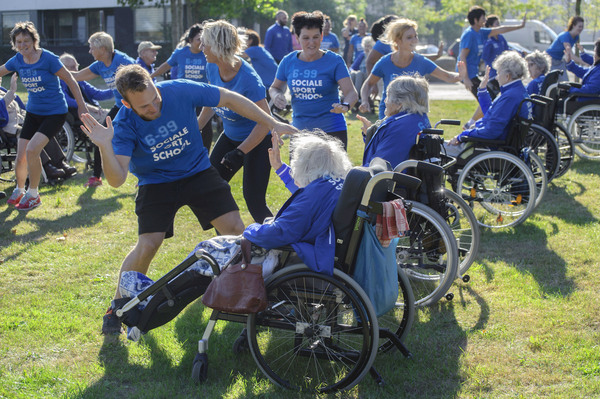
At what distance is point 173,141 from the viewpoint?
13.3 ft

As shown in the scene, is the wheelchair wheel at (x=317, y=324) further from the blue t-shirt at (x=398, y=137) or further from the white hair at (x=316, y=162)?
the blue t-shirt at (x=398, y=137)

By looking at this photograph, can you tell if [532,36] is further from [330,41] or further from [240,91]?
[240,91]

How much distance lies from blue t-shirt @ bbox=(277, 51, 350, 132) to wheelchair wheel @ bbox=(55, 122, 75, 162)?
14.9ft

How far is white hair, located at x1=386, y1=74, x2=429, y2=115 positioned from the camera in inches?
190

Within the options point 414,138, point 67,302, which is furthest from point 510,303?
point 67,302

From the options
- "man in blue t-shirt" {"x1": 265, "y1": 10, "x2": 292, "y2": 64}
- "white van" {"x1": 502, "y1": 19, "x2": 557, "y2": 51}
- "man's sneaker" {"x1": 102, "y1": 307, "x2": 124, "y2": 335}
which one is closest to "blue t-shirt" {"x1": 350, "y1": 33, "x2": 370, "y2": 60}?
"man in blue t-shirt" {"x1": 265, "y1": 10, "x2": 292, "y2": 64}

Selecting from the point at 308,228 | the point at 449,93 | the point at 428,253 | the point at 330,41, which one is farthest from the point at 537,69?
the point at 449,93

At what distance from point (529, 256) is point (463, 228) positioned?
1.01 metres

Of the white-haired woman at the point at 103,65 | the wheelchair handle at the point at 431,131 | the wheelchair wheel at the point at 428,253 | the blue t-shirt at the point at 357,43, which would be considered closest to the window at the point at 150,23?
the blue t-shirt at the point at 357,43

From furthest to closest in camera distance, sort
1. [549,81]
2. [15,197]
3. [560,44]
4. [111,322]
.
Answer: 1. [560,44]
2. [549,81]
3. [15,197]
4. [111,322]

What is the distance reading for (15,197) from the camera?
289 inches

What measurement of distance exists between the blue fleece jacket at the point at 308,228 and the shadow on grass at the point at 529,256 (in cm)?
217

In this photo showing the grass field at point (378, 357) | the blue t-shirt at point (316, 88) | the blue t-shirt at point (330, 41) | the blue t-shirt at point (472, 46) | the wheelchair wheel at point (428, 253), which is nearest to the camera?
the grass field at point (378, 357)

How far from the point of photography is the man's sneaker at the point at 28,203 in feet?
23.6
